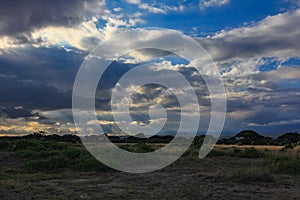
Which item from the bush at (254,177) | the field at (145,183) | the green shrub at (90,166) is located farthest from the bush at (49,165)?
the bush at (254,177)

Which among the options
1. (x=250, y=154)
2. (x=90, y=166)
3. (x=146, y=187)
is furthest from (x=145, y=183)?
(x=250, y=154)

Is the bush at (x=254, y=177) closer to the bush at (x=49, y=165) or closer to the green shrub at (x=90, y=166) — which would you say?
the green shrub at (x=90, y=166)

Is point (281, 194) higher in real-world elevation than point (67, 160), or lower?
lower

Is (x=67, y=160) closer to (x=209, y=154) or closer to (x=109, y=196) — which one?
(x=109, y=196)

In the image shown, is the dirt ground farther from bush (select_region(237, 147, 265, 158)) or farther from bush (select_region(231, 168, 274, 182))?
bush (select_region(237, 147, 265, 158))

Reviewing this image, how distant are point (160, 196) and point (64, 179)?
6.18 metres

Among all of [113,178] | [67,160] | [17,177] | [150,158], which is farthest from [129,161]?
[17,177]

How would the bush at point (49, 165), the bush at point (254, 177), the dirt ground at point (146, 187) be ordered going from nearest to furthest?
the dirt ground at point (146, 187) < the bush at point (254, 177) < the bush at point (49, 165)

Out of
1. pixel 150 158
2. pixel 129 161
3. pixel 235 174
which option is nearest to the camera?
pixel 235 174

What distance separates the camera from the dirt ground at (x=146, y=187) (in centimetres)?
1234

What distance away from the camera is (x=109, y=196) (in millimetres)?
12234

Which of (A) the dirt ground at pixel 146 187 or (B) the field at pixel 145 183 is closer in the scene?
(A) the dirt ground at pixel 146 187

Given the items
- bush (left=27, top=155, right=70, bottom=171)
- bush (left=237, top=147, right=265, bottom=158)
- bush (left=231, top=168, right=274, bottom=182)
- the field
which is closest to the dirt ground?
the field

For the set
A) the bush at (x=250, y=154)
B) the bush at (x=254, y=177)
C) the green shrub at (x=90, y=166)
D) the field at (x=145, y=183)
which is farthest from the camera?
the bush at (x=250, y=154)
